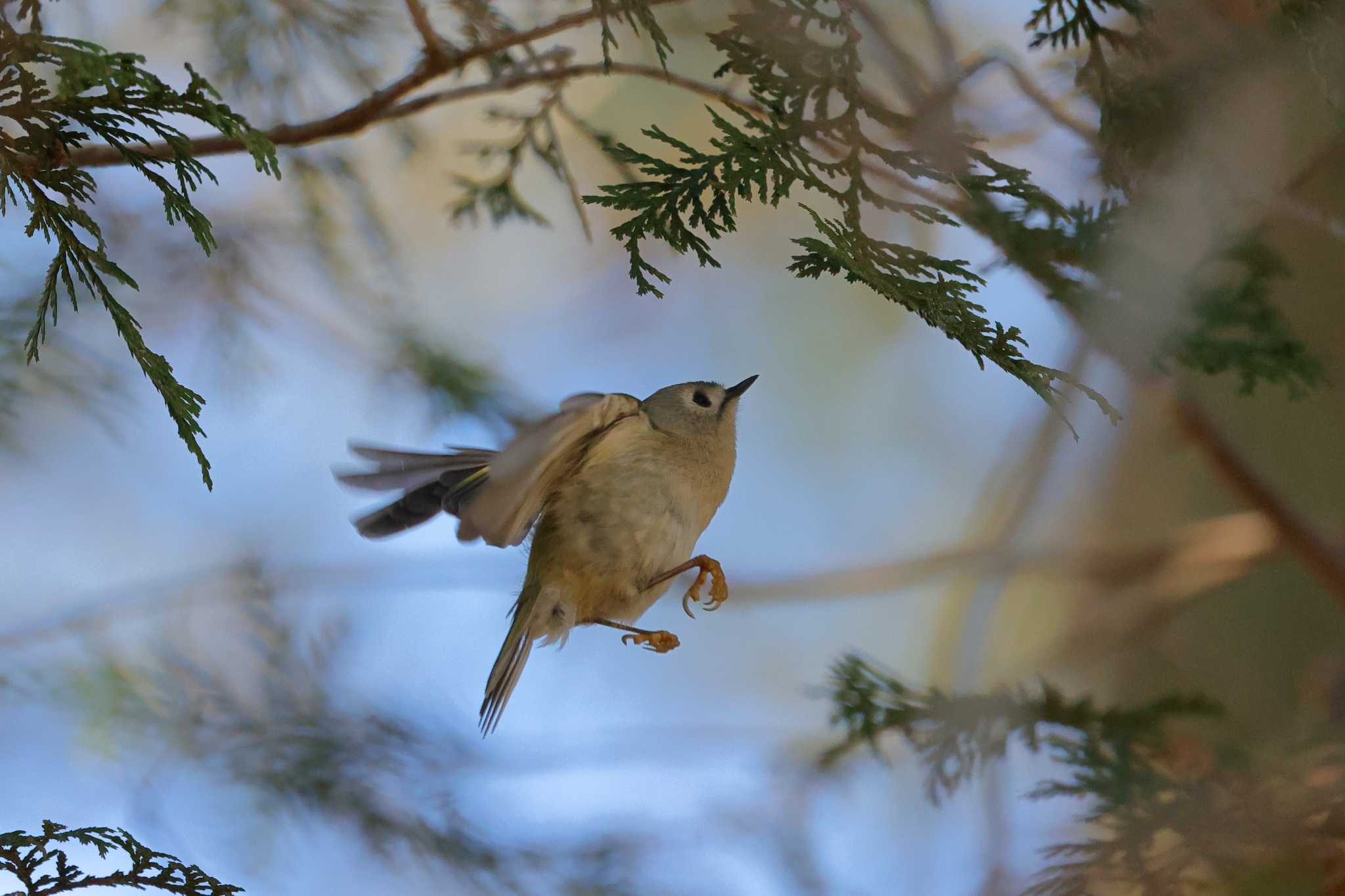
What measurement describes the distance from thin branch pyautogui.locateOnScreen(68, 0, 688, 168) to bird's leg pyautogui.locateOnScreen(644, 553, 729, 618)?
2.09 ft

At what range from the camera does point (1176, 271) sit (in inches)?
49.9

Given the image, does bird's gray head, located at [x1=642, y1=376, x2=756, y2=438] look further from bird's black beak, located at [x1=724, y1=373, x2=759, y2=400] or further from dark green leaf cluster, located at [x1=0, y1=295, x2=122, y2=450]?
dark green leaf cluster, located at [x1=0, y1=295, x2=122, y2=450]

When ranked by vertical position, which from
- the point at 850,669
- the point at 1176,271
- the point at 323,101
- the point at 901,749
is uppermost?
the point at 323,101

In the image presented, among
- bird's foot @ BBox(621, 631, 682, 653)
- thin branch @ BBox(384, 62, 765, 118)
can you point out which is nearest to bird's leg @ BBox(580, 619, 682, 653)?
bird's foot @ BBox(621, 631, 682, 653)

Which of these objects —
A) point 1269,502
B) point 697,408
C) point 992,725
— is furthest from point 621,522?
point 1269,502

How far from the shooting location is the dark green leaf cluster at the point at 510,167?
4.81ft

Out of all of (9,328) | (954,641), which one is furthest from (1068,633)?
(9,328)

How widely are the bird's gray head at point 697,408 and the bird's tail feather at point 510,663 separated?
0.30 metres

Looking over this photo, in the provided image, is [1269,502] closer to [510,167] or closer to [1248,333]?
[1248,333]

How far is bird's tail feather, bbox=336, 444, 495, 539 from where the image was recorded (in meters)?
1.34

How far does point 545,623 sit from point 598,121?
1586 millimetres

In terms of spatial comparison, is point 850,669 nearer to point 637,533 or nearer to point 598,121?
point 637,533

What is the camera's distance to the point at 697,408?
156cm

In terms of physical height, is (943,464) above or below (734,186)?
above
